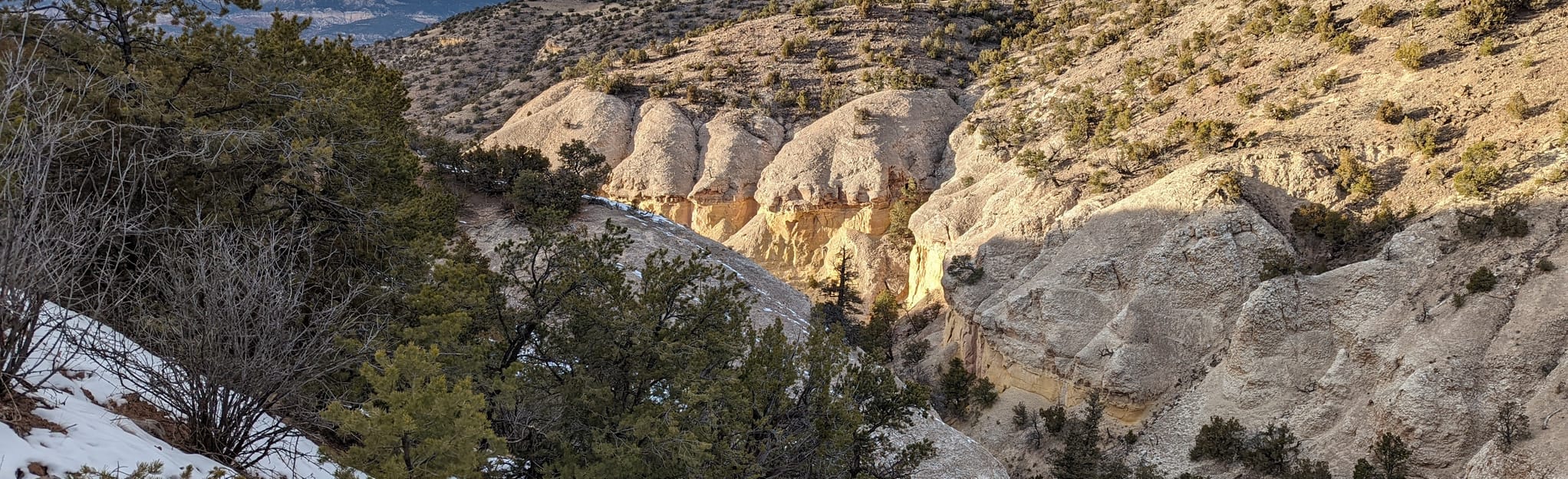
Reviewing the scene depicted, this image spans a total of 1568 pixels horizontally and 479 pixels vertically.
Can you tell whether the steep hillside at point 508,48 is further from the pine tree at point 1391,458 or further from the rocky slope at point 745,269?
the pine tree at point 1391,458

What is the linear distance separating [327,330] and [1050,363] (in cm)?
2401

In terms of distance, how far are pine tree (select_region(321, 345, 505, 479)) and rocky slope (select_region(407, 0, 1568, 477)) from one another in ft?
67.4

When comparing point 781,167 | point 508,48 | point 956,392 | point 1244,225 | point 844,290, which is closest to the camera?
point 1244,225

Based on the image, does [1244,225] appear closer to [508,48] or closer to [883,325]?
[883,325]

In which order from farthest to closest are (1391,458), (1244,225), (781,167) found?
(781,167)
(1244,225)
(1391,458)

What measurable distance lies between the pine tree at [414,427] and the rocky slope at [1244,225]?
67.4ft

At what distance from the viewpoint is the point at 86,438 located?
271 inches

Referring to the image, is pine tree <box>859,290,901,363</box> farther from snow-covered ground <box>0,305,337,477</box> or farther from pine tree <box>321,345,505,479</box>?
snow-covered ground <box>0,305,337,477</box>

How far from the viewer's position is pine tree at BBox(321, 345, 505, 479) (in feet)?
22.6

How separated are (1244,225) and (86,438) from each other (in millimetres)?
28929

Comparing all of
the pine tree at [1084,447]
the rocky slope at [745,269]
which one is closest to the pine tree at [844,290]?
the rocky slope at [745,269]

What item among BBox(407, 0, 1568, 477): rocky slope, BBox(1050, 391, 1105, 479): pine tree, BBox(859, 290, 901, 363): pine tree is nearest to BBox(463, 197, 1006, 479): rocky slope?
BBox(1050, 391, 1105, 479): pine tree

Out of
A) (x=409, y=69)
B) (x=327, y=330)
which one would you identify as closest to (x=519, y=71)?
(x=409, y=69)

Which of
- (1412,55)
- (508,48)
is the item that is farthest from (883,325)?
(508,48)
